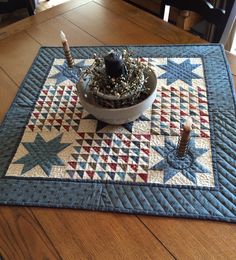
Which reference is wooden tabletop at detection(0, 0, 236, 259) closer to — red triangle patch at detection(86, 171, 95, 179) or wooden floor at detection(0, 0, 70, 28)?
red triangle patch at detection(86, 171, 95, 179)

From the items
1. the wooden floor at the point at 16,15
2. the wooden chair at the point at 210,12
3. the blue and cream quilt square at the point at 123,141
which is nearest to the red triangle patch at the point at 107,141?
the blue and cream quilt square at the point at 123,141

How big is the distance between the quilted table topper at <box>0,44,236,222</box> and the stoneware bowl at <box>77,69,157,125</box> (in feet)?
0.13

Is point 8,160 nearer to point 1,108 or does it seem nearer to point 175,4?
point 1,108

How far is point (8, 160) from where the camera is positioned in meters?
0.73

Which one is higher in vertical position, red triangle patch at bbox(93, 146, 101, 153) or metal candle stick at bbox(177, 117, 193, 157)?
metal candle stick at bbox(177, 117, 193, 157)

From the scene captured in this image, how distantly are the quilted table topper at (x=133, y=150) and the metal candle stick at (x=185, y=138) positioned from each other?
32mm

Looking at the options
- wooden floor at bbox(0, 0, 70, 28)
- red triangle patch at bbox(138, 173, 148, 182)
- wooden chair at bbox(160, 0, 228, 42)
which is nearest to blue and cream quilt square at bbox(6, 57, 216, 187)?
red triangle patch at bbox(138, 173, 148, 182)

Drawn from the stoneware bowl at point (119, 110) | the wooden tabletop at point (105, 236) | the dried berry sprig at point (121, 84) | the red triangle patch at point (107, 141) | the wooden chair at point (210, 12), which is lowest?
the wooden tabletop at point (105, 236)

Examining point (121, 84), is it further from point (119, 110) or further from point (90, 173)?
point (90, 173)

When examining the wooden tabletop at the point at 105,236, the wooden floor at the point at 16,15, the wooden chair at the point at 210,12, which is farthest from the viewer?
the wooden floor at the point at 16,15

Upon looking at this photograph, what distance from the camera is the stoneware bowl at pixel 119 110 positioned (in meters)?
0.71

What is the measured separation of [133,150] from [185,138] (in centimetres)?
15

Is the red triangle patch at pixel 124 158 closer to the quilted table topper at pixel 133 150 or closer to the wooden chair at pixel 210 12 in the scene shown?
the quilted table topper at pixel 133 150

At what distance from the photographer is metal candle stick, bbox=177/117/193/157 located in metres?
0.58
